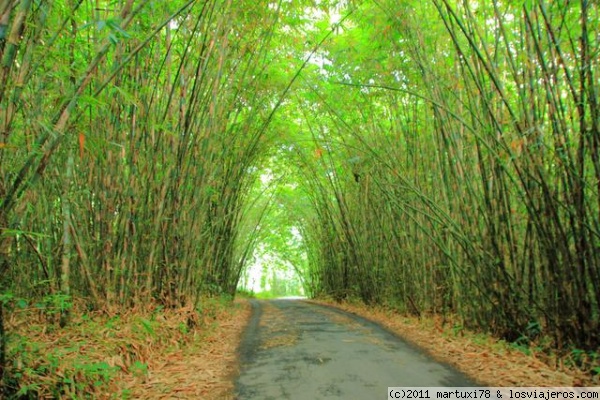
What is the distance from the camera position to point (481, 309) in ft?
13.0

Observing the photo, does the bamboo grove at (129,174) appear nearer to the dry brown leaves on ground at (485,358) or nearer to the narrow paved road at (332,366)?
the narrow paved road at (332,366)

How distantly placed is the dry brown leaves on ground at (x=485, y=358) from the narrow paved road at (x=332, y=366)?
0.52ft

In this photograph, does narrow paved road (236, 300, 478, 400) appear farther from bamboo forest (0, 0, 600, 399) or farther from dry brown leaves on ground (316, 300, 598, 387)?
bamboo forest (0, 0, 600, 399)

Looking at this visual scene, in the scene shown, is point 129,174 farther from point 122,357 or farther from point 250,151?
point 250,151

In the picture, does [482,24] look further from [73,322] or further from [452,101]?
[73,322]

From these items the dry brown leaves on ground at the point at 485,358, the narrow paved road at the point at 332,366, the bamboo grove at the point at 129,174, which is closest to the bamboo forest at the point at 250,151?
the bamboo grove at the point at 129,174

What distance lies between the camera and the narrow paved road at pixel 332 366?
7.52 ft

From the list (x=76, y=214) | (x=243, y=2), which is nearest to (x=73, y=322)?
(x=76, y=214)

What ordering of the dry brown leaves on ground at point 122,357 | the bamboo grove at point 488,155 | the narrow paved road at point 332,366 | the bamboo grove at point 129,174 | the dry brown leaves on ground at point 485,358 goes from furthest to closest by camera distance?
1. the bamboo grove at point 129,174
2. the bamboo grove at point 488,155
3. the dry brown leaves on ground at point 485,358
4. the narrow paved road at point 332,366
5. the dry brown leaves on ground at point 122,357

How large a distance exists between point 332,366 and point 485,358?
1137 millimetres

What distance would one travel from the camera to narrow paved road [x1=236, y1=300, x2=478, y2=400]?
2.29m

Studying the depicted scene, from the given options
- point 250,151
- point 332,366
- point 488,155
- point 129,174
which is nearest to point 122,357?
point 332,366

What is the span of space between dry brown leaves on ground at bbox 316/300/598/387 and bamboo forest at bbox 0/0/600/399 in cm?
18

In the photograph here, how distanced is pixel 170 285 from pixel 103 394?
5.89 feet
